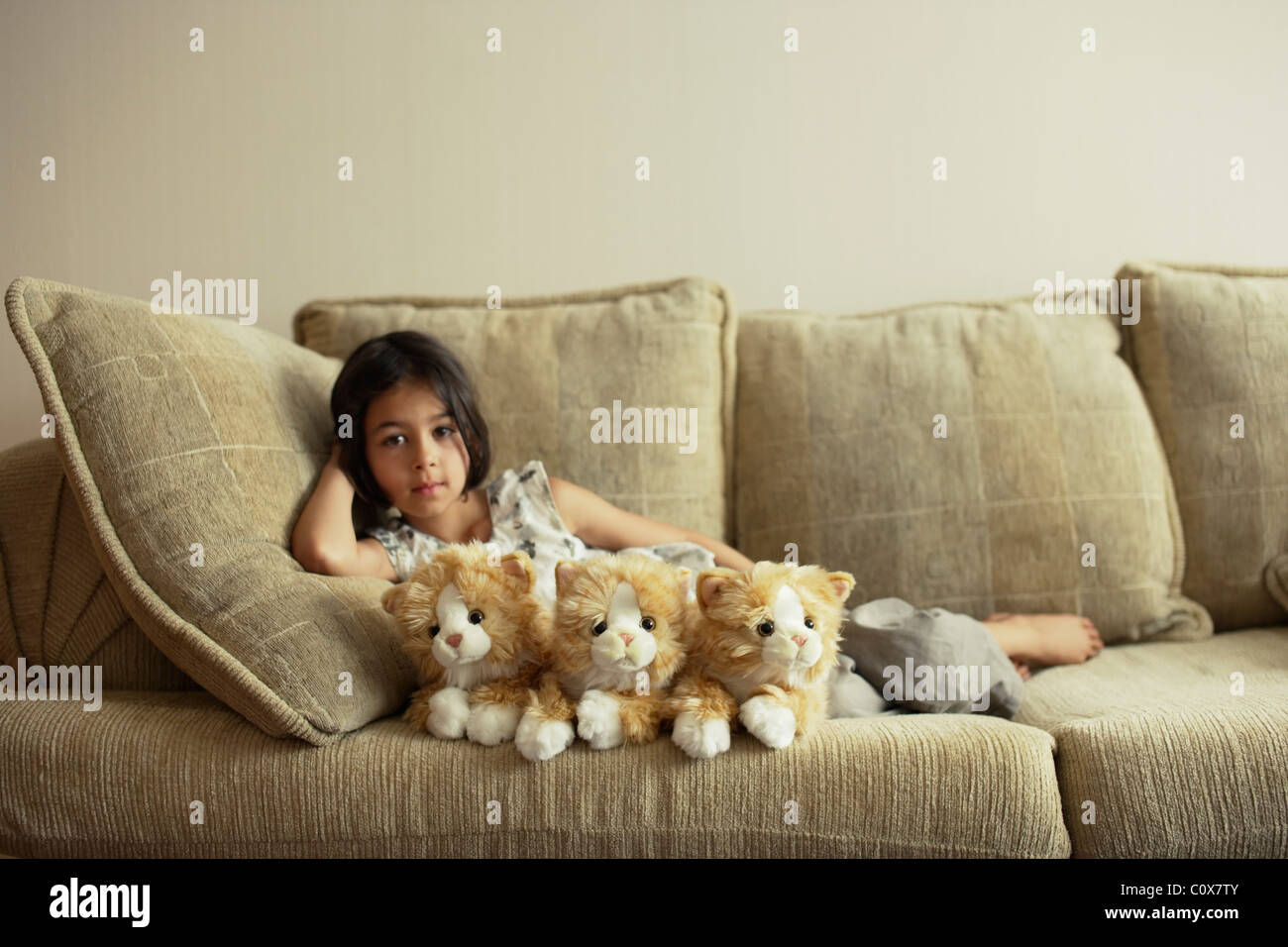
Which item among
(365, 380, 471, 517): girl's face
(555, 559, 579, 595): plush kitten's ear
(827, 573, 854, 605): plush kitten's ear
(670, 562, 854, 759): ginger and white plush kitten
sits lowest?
(670, 562, 854, 759): ginger and white plush kitten

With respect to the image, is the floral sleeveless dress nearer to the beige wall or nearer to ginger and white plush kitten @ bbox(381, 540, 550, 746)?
ginger and white plush kitten @ bbox(381, 540, 550, 746)

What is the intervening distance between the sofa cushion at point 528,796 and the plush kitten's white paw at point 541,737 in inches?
0.8

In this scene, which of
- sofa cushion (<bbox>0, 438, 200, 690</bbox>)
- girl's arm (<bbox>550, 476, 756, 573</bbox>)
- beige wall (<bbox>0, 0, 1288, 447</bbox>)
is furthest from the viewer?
beige wall (<bbox>0, 0, 1288, 447</bbox>)

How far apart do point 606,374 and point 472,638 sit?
772 mm

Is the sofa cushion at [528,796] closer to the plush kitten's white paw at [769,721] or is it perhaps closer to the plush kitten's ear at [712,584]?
the plush kitten's white paw at [769,721]

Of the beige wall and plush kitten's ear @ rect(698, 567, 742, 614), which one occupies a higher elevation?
the beige wall

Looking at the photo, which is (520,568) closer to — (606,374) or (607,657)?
(607,657)

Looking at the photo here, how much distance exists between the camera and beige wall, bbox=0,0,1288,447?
215 centimetres

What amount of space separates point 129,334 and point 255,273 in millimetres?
941

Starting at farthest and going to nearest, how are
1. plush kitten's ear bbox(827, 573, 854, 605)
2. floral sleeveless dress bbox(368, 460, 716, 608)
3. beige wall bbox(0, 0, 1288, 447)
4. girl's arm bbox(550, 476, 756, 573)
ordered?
beige wall bbox(0, 0, 1288, 447) < girl's arm bbox(550, 476, 756, 573) < floral sleeveless dress bbox(368, 460, 716, 608) < plush kitten's ear bbox(827, 573, 854, 605)

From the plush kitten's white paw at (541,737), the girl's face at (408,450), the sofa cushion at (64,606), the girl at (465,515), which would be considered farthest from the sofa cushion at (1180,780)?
the sofa cushion at (64,606)

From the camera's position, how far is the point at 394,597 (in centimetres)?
122

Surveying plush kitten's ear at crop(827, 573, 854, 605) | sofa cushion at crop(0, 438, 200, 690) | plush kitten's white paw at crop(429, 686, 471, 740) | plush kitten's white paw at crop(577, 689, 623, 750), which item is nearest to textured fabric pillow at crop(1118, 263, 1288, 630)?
plush kitten's ear at crop(827, 573, 854, 605)
